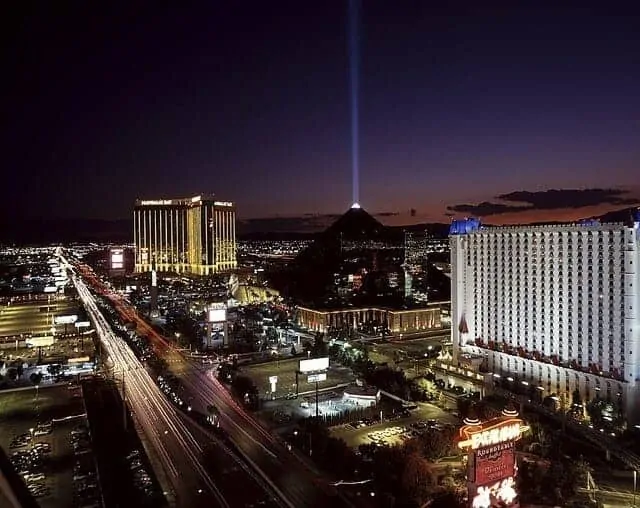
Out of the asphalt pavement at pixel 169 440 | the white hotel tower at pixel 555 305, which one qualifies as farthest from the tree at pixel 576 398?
the asphalt pavement at pixel 169 440

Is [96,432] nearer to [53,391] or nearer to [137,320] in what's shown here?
[53,391]

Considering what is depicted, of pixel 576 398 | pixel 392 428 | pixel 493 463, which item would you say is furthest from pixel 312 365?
pixel 493 463

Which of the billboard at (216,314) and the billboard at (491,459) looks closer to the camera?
the billboard at (491,459)

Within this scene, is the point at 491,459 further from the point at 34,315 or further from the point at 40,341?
the point at 34,315

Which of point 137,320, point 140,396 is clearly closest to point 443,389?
point 140,396

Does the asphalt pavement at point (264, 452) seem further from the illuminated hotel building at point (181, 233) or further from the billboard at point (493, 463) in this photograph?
the illuminated hotel building at point (181, 233)
